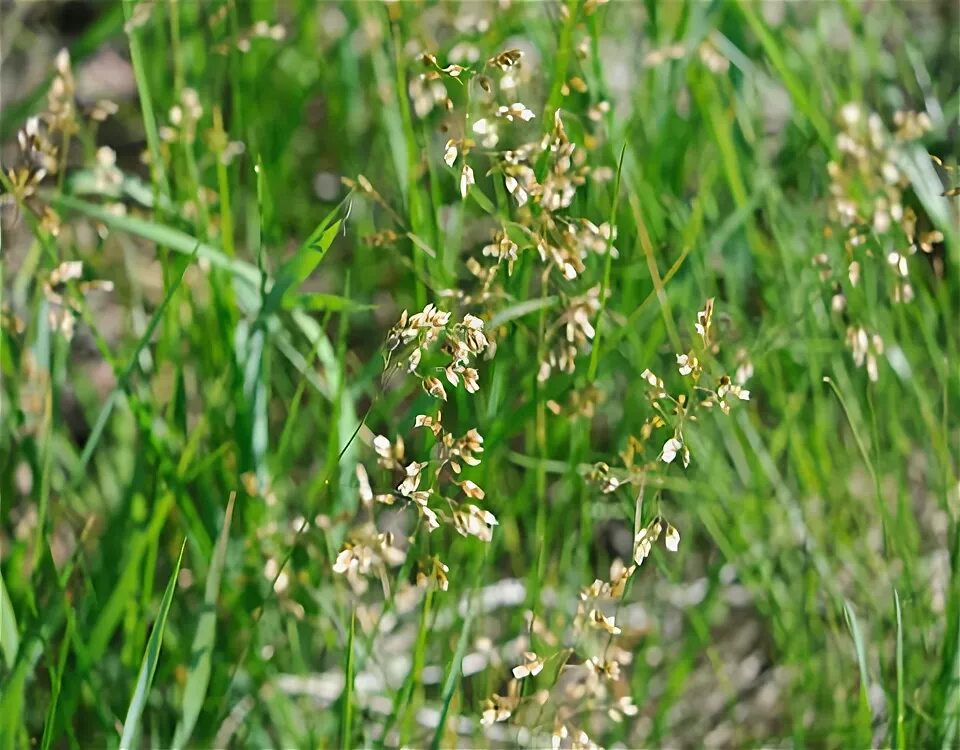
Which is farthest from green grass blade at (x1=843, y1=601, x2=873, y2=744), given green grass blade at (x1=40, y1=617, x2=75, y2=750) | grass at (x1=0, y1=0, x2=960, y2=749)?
green grass blade at (x1=40, y1=617, x2=75, y2=750)

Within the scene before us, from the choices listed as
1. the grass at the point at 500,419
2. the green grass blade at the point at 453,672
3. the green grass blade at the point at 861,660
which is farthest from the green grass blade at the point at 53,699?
the green grass blade at the point at 861,660

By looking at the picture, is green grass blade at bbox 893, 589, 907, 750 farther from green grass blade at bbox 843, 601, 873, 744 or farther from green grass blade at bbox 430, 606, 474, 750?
green grass blade at bbox 430, 606, 474, 750

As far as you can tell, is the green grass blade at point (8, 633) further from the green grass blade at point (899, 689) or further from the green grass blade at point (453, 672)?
the green grass blade at point (899, 689)

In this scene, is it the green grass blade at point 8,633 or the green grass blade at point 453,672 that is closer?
the green grass blade at point 453,672

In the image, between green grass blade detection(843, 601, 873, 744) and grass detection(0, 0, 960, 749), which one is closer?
green grass blade detection(843, 601, 873, 744)

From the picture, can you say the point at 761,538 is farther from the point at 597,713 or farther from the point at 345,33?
the point at 345,33

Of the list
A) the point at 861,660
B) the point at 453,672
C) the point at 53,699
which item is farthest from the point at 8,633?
the point at 861,660

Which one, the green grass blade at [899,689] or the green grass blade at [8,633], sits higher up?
the green grass blade at [8,633]

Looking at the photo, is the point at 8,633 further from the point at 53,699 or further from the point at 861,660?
the point at 861,660
